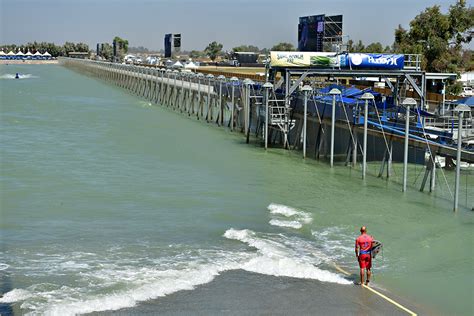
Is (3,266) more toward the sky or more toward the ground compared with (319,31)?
more toward the ground

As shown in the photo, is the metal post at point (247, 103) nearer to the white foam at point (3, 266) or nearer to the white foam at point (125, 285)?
the white foam at point (125, 285)

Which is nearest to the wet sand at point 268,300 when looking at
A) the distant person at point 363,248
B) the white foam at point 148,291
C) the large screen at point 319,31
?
the white foam at point 148,291

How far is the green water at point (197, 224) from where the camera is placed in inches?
617

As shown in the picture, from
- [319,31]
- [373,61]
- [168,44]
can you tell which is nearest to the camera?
[373,61]

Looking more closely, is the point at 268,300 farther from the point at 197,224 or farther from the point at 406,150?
the point at 406,150

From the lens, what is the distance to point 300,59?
120 feet

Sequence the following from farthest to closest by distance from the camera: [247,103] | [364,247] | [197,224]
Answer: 1. [247,103]
2. [197,224]
3. [364,247]

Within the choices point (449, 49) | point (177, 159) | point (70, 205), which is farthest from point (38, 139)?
point (449, 49)

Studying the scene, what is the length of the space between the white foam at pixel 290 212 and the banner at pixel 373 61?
15267 millimetres

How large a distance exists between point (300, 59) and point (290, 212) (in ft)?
50.6

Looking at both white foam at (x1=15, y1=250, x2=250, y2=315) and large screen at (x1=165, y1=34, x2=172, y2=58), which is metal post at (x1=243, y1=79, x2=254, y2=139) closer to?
white foam at (x1=15, y1=250, x2=250, y2=315)

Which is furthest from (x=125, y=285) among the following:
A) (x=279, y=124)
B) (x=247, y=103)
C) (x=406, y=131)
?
(x=247, y=103)

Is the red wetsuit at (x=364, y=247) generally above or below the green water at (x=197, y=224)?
above

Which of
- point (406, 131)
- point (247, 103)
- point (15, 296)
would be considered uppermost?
point (247, 103)
